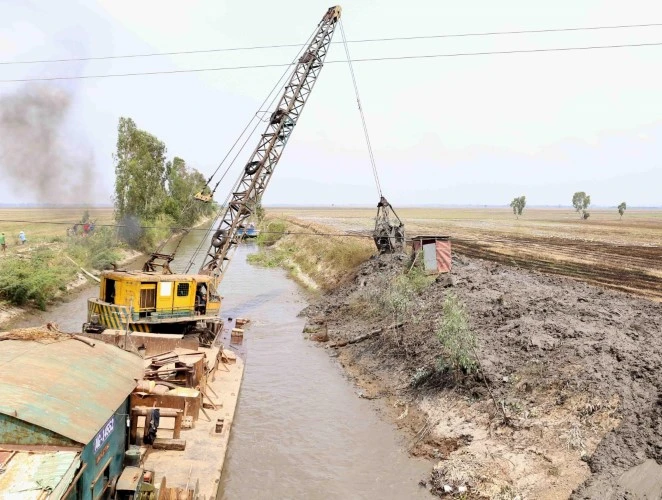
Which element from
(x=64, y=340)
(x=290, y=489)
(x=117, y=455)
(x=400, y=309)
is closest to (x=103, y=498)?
(x=117, y=455)

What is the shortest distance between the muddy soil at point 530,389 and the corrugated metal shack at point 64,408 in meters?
7.08

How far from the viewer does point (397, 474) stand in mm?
12117

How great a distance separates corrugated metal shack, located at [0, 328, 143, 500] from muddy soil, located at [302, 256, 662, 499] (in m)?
7.08

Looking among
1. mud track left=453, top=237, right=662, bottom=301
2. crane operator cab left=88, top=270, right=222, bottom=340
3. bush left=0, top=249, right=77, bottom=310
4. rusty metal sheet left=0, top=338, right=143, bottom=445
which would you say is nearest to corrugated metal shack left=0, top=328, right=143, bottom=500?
rusty metal sheet left=0, top=338, right=143, bottom=445

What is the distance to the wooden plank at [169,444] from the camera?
412 inches

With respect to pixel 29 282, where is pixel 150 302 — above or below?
above

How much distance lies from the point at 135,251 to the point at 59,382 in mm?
45401

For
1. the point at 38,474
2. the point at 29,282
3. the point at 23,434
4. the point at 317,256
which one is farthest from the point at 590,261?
the point at 38,474

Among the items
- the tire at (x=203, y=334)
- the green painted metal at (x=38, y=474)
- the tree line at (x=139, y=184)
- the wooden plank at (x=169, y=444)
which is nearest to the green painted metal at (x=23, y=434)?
the green painted metal at (x=38, y=474)

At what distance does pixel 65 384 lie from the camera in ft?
24.6

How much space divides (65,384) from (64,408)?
27.1 inches

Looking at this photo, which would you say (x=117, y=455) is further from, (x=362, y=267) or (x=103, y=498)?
(x=362, y=267)

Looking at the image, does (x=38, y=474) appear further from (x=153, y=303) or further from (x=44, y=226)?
(x=44, y=226)

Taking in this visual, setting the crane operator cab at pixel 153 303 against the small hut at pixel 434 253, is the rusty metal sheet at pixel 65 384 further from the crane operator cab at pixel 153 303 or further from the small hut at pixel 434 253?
the small hut at pixel 434 253
